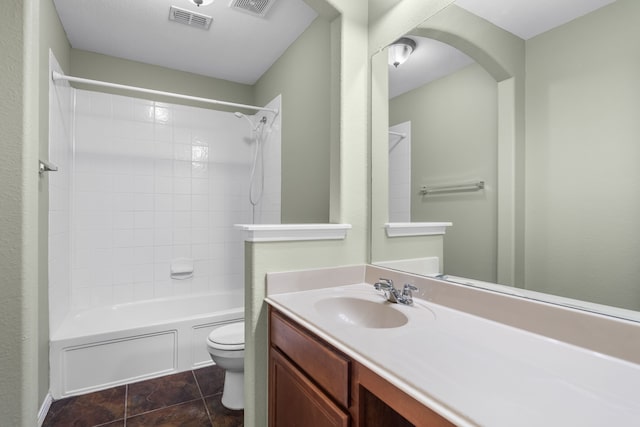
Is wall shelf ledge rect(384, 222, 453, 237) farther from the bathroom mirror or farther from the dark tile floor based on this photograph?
the dark tile floor

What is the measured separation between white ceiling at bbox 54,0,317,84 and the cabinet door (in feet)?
6.81

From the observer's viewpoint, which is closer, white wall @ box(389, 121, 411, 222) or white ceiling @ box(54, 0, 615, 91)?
white ceiling @ box(54, 0, 615, 91)

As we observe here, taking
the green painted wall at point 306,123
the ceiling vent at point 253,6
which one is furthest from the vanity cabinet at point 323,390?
the ceiling vent at point 253,6

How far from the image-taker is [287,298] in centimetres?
136

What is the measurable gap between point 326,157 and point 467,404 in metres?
1.63

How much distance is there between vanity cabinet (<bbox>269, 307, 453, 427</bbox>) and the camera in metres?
0.73

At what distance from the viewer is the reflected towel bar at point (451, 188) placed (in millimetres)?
1234

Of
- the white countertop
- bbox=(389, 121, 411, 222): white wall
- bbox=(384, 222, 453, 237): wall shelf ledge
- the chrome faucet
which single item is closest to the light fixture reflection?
bbox=(389, 121, 411, 222): white wall

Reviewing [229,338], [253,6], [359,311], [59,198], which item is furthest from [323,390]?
[59,198]

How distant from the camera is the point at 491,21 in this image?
1143 millimetres

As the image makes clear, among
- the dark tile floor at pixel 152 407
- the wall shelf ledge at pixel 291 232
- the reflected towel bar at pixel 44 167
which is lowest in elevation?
the dark tile floor at pixel 152 407

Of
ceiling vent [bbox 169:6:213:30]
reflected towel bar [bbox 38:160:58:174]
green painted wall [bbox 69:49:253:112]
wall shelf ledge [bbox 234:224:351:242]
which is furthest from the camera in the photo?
green painted wall [bbox 69:49:253:112]

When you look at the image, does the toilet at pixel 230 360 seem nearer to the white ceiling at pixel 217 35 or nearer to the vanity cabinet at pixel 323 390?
the vanity cabinet at pixel 323 390

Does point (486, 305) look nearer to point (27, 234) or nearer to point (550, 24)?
point (550, 24)
